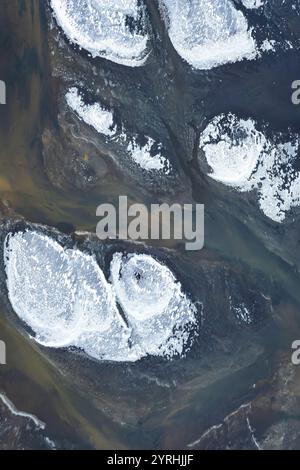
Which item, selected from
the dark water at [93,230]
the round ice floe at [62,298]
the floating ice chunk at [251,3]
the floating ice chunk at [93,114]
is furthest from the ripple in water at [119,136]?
the floating ice chunk at [251,3]

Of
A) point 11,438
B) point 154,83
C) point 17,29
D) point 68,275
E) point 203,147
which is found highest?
point 17,29

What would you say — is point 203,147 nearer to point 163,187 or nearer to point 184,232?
point 163,187

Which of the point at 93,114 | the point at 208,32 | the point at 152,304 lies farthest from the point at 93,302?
the point at 208,32

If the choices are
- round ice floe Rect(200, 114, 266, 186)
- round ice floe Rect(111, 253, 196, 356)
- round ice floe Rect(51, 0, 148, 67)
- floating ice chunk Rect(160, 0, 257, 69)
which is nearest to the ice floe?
round ice floe Rect(111, 253, 196, 356)

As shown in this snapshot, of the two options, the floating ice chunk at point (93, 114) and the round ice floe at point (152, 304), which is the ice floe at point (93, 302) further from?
the floating ice chunk at point (93, 114)

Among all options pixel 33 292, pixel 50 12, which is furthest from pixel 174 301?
pixel 50 12

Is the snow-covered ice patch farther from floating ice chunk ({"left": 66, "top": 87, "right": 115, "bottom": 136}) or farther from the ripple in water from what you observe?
floating ice chunk ({"left": 66, "top": 87, "right": 115, "bottom": 136})
